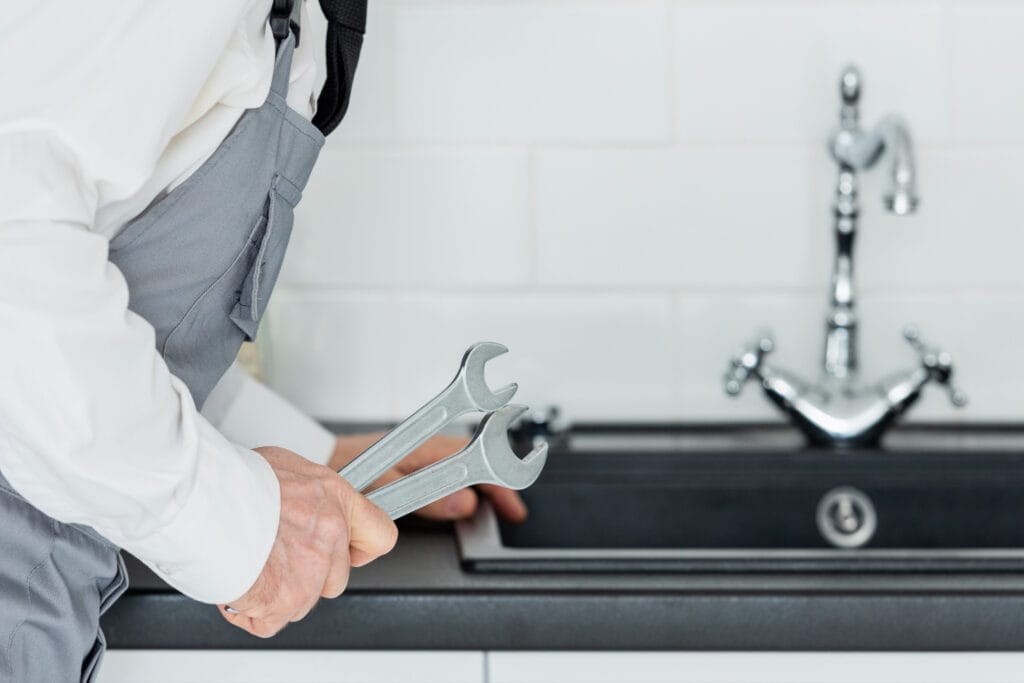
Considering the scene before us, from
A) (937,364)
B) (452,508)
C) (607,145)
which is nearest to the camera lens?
(452,508)

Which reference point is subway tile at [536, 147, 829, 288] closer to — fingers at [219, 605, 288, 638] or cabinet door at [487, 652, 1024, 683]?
cabinet door at [487, 652, 1024, 683]

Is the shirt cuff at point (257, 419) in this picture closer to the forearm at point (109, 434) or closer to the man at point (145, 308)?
the man at point (145, 308)

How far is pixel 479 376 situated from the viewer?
2.60ft

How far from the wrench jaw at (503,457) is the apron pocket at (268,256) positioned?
16cm

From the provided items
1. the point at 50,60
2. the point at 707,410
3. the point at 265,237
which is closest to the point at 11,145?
the point at 50,60

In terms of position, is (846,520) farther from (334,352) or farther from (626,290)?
(334,352)

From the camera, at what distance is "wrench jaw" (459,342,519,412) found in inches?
31.0

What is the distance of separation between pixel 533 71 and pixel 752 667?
71 centimetres

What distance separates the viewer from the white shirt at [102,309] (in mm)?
624

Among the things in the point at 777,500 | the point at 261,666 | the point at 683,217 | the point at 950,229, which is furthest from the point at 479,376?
the point at 950,229

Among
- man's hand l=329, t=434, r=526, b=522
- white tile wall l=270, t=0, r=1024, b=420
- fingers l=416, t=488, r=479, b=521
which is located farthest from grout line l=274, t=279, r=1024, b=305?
fingers l=416, t=488, r=479, b=521

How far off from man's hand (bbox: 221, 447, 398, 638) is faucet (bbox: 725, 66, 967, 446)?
61 centimetres

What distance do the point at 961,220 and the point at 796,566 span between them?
61cm

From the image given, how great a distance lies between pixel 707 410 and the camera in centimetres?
139
